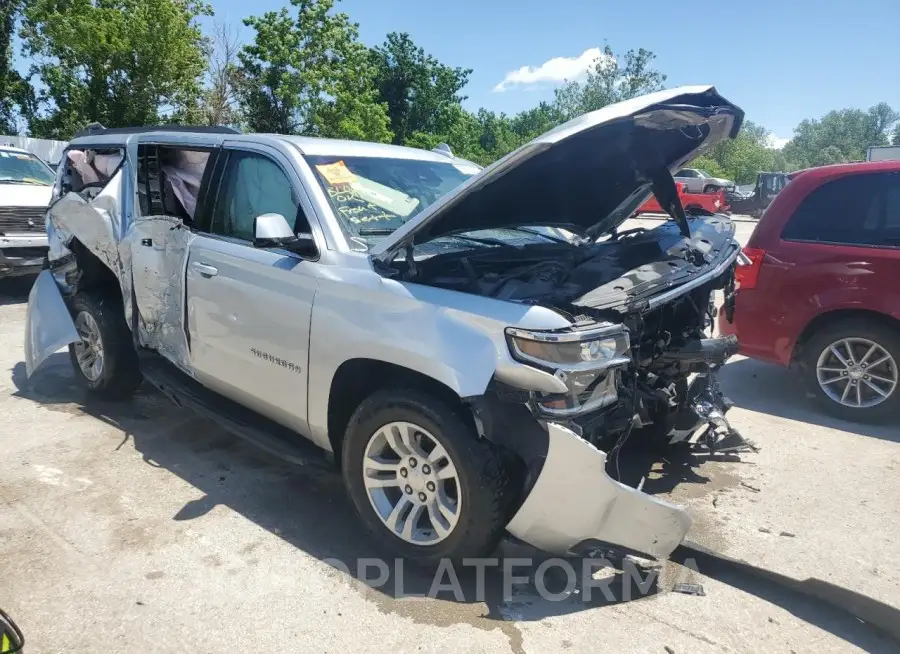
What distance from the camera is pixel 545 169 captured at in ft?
11.4

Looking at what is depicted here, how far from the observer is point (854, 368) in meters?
5.18

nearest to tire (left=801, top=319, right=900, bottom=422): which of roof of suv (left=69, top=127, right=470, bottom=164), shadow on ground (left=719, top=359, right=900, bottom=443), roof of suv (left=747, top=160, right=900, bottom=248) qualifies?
shadow on ground (left=719, top=359, right=900, bottom=443)

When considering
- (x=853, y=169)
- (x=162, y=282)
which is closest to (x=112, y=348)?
(x=162, y=282)

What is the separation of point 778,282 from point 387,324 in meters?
3.68

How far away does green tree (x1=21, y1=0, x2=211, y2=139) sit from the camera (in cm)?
2286

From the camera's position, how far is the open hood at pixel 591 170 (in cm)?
294

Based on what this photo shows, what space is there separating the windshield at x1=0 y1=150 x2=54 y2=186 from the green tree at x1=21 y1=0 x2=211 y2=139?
46.7 feet

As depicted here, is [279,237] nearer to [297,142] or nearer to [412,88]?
[297,142]

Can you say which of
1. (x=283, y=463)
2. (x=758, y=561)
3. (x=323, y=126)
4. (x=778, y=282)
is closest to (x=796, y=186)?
(x=778, y=282)

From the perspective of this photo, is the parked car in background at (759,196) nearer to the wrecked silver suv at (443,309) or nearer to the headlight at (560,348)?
the wrecked silver suv at (443,309)

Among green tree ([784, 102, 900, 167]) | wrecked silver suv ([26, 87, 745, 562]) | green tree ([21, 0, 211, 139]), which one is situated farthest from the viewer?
green tree ([784, 102, 900, 167])

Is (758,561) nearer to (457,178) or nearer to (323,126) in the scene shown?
(457,178)

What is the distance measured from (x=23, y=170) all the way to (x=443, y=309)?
34.2 ft

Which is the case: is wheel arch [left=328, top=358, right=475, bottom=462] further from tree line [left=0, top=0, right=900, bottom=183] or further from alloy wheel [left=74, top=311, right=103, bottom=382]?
tree line [left=0, top=0, right=900, bottom=183]
